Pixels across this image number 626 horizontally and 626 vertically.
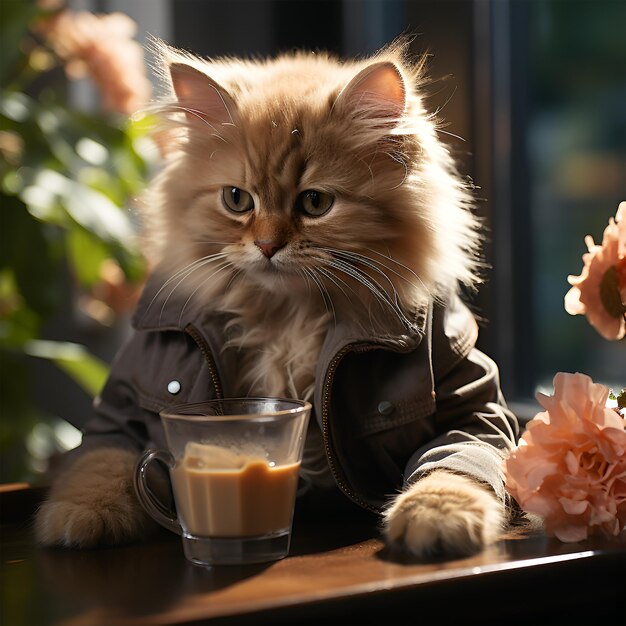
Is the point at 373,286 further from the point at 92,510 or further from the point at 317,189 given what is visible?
the point at 92,510

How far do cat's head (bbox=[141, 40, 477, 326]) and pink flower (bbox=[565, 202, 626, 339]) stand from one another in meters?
0.22

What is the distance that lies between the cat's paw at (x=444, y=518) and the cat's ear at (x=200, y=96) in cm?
57

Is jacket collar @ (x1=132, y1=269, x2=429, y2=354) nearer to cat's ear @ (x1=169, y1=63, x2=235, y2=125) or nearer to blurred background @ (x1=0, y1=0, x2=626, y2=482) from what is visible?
cat's ear @ (x1=169, y1=63, x2=235, y2=125)

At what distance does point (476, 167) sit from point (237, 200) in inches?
38.5

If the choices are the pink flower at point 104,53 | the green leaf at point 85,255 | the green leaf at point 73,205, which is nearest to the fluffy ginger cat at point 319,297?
the green leaf at point 73,205

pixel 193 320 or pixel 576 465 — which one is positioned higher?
pixel 193 320

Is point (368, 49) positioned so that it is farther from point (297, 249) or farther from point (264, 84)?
point (297, 249)

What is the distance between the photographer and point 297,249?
3.82ft

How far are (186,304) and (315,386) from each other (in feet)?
0.78

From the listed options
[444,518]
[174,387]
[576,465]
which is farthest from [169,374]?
[576,465]

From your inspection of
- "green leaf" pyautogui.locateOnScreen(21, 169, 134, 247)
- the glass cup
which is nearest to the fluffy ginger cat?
the glass cup

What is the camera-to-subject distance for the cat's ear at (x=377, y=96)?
1197 millimetres

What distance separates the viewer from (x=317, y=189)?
3.89 ft

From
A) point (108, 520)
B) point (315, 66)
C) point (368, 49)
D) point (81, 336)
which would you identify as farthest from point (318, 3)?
point (108, 520)
